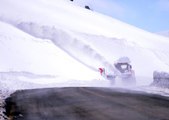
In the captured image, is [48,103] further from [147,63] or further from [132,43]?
[132,43]

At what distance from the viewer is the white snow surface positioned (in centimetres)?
2748

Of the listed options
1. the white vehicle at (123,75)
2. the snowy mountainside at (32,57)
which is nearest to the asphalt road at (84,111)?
the snowy mountainside at (32,57)

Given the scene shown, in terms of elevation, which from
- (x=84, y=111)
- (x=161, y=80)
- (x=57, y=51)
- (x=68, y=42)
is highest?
(x=68, y=42)

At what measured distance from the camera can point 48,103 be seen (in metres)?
11.8

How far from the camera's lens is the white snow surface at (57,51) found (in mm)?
27484

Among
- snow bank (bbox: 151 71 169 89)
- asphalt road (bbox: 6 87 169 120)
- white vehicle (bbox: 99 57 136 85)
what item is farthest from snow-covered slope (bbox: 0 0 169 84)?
asphalt road (bbox: 6 87 169 120)

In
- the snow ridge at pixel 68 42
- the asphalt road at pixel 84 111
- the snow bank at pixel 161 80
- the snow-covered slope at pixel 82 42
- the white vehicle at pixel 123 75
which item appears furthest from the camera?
the snow-covered slope at pixel 82 42

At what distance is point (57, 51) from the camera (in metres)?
36.2

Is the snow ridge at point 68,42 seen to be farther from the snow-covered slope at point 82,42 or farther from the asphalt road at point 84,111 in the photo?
the asphalt road at point 84,111

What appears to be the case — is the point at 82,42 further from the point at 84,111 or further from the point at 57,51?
the point at 84,111

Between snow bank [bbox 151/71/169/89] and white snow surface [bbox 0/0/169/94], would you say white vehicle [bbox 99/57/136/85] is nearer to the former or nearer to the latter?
white snow surface [bbox 0/0/169/94]

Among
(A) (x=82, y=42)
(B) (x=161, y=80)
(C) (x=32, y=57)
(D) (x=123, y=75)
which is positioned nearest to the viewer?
(B) (x=161, y=80)

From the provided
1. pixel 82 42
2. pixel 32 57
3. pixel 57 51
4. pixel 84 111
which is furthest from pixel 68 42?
pixel 84 111

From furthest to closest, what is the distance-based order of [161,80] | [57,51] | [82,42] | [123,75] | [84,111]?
[82,42] < [57,51] < [123,75] < [161,80] < [84,111]
